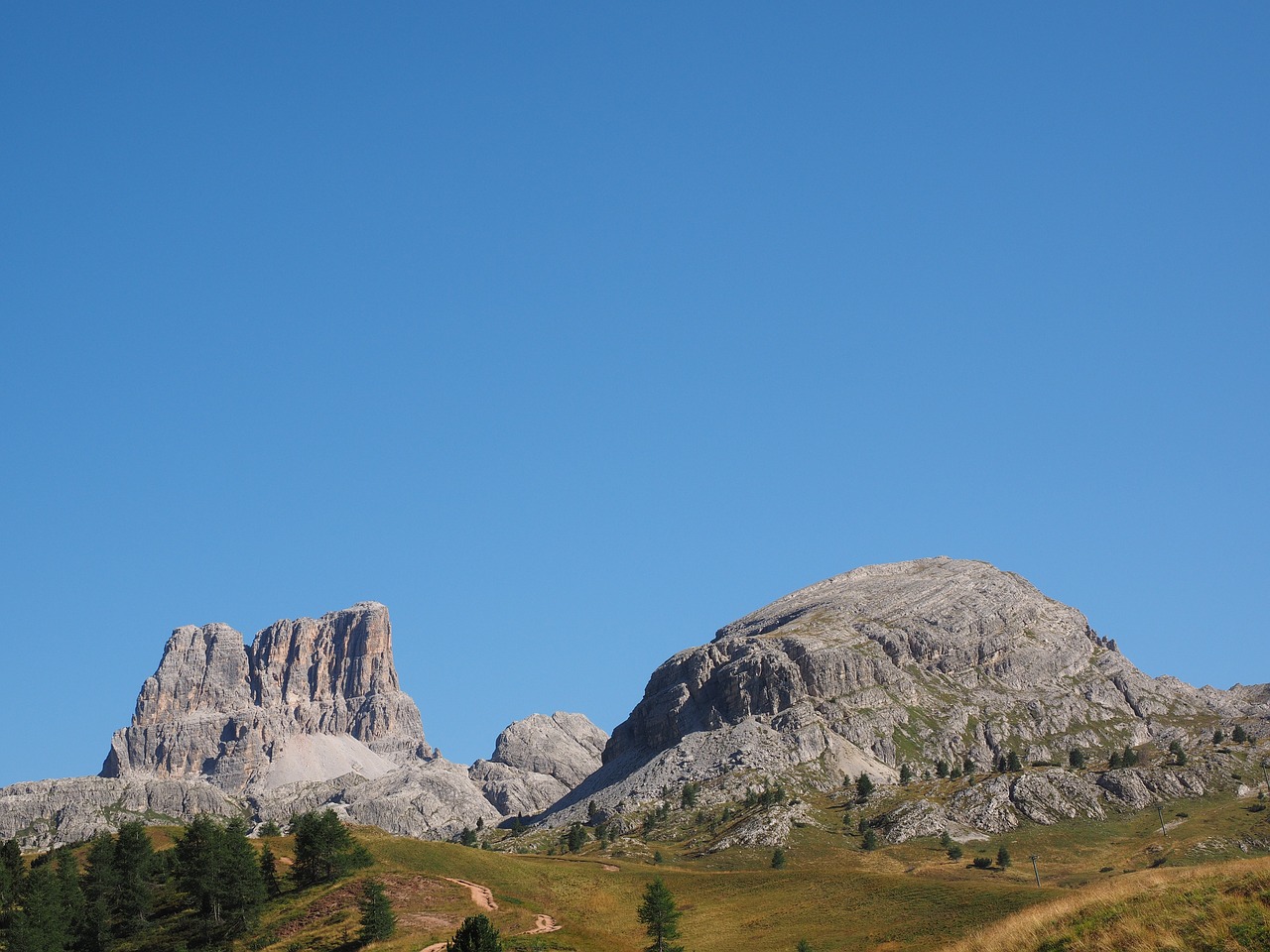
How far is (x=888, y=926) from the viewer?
125188 millimetres

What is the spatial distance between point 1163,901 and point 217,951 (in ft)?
312

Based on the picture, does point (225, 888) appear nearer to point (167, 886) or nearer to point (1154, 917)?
point (167, 886)

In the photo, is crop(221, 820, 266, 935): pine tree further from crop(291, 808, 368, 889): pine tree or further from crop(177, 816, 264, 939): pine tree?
crop(291, 808, 368, 889): pine tree

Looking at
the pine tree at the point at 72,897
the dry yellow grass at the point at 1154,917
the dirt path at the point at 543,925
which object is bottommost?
the dry yellow grass at the point at 1154,917

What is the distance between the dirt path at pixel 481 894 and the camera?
122438 millimetres

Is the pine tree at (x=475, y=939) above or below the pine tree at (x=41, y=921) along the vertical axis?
below

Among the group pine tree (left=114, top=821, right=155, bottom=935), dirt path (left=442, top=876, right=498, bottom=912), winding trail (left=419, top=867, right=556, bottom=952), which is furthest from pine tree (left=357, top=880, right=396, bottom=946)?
pine tree (left=114, top=821, right=155, bottom=935)

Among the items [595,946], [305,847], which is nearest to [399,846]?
[305,847]

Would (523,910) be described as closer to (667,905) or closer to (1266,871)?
(667,905)

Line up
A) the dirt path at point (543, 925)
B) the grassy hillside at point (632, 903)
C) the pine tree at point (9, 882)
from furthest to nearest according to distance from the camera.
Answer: the pine tree at point (9, 882) → the grassy hillside at point (632, 903) → the dirt path at point (543, 925)

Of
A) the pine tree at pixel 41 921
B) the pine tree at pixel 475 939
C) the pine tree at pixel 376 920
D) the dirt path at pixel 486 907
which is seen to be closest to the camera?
the pine tree at pixel 475 939

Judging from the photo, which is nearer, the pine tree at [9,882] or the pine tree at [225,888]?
the pine tree at [225,888]

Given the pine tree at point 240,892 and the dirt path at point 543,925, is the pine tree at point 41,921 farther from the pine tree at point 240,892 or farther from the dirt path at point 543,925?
the dirt path at point 543,925

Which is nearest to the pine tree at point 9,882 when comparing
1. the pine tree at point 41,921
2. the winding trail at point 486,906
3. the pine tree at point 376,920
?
the pine tree at point 41,921
